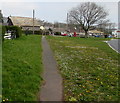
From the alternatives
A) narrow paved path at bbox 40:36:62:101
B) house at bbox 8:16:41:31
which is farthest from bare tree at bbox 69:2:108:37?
narrow paved path at bbox 40:36:62:101

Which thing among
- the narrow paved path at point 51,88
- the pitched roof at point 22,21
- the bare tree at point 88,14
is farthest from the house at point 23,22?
the narrow paved path at point 51,88

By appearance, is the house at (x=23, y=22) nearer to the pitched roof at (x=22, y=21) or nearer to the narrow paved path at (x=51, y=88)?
the pitched roof at (x=22, y=21)

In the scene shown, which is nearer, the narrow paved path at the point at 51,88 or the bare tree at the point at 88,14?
the narrow paved path at the point at 51,88

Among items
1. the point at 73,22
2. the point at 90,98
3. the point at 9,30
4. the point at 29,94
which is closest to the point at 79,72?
the point at 90,98

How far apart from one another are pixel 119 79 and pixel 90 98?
230cm

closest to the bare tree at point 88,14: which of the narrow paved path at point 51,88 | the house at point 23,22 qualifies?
the house at point 23,22

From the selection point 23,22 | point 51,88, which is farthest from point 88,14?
point 51,88

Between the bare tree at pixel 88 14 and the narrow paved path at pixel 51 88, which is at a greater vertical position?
the bare tree at pixel 88 14

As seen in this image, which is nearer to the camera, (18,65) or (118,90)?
(118,90)

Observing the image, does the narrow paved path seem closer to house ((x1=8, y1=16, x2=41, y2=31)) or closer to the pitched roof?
house ((x1=8, y1=16, x2=41, y2=31))

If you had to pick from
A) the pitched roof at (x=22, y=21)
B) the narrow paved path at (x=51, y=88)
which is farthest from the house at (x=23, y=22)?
the narrow paved path at (x=51, y=88)

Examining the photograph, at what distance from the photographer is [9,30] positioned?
70.9 feet

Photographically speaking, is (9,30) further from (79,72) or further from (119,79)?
(119,79)

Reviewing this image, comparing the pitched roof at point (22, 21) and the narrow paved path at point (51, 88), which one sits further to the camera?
the pitched roof at point (22, 21)
